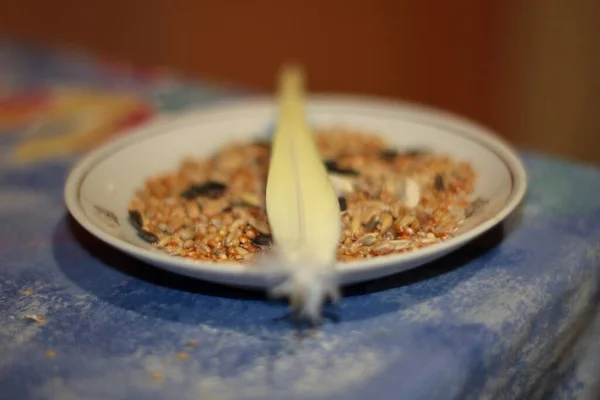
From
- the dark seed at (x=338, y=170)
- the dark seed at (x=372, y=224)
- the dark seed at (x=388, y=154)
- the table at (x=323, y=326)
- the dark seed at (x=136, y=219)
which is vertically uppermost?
the dark seed at (x=388, y=154)

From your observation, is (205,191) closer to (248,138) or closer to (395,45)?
(248,138)

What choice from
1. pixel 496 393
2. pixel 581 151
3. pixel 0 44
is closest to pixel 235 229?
pixel 496 393

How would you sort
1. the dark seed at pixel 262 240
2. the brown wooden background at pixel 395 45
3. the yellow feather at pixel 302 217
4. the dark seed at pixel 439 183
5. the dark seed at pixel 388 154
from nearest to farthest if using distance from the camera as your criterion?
the yellow feather at pixel 302 217 → the dark seed at pixel 262 240 → the dark seed at pixel 439 183 → the dark seed at pixel 388 154 → the brown wooden background at pixel 395 45

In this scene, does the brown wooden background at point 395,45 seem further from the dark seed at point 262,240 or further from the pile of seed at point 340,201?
the dark seed at point 262,240

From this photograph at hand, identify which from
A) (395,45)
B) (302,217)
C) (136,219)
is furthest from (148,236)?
(395,45)

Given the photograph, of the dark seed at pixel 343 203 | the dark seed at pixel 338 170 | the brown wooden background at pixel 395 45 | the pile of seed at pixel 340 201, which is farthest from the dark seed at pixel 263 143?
the brown wooden background at pixel 395 45

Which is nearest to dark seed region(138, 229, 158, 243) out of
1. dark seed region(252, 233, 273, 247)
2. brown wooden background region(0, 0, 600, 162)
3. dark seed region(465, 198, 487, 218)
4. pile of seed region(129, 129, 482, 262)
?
pile of seed region(129, 129, 482, 262)
